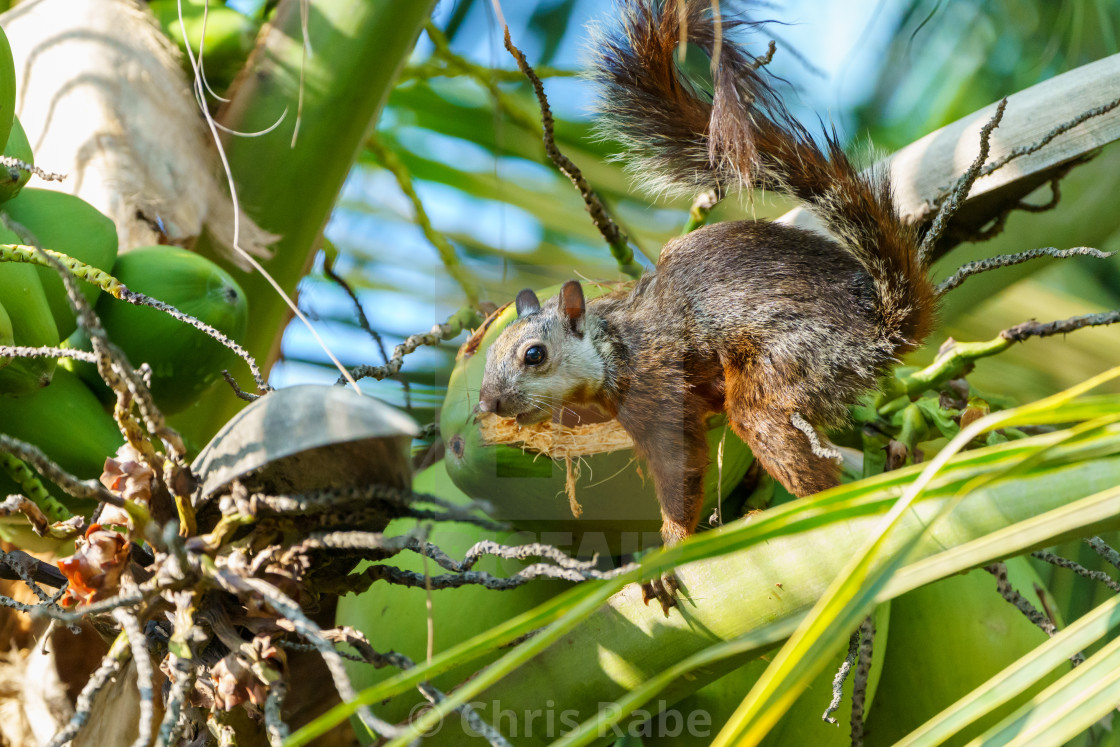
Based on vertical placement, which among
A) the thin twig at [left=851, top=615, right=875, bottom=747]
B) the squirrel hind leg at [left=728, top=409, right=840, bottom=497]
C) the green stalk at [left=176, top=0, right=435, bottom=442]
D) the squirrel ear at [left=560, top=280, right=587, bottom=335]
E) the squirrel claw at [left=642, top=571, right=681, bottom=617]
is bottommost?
the thin twig at [left=851, top=615, right=875, bottom=747]

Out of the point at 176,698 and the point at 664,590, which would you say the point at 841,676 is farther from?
the point at 176,698

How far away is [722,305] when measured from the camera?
71 centimetres

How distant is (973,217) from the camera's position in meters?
0.84

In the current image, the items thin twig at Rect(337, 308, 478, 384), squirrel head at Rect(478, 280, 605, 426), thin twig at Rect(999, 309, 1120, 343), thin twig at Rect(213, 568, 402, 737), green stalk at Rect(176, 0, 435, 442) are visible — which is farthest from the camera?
green stalk at Rect(176, 0, 435, 442)

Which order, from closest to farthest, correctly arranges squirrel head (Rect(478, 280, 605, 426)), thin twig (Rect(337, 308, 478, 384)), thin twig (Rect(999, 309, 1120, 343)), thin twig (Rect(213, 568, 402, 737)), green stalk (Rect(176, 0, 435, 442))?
thin twig (Rect(213, 568, 402, 737)), thin twig (Rect(999, 309, 1120, 343)), thin twig (Rect(337, 308, 478, 384)), squirrel head (Rect(478, 280, 605, 426)), green stalk (Rect(176, 0, 435, 442))

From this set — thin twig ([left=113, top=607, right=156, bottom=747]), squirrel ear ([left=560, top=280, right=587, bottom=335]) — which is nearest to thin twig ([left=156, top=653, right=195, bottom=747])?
thin twig ([left=113, top=607, right=156, bottom=747])

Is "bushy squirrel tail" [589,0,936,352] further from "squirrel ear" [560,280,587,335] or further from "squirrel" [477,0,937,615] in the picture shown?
"squirrel ear" [560,280,587,335]

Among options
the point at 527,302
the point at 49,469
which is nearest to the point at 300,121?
the point at 527,302

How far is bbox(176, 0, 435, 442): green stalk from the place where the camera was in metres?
0.85

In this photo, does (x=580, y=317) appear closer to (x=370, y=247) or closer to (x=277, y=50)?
(x=277, y=50)

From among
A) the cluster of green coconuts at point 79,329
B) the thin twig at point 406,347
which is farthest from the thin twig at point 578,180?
the cluster of green coconuts at point 79,329

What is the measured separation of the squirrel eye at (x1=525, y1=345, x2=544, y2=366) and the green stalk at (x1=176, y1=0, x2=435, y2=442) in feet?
0.98

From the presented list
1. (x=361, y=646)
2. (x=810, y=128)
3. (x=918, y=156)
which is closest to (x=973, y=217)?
(x=918, y=156)

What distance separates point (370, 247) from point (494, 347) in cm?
62
